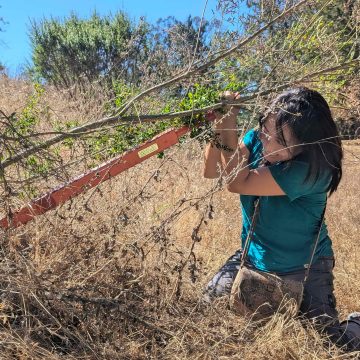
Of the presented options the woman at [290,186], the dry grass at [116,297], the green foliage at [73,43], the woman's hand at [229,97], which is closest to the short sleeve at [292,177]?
the woman at [290,186]

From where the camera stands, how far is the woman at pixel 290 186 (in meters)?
2.61

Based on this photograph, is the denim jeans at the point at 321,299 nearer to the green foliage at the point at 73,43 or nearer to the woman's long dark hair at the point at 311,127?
the woman's long dark hair at the point at 311,127

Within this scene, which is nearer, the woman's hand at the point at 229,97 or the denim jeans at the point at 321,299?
the denim jeans at the point at 321,299

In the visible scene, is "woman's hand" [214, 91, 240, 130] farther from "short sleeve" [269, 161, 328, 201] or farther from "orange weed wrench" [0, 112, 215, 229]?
"short sleeve" [269, 161, 328, 201]

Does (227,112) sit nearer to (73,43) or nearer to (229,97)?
(229,97)

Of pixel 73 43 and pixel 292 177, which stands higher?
pixel 73 43

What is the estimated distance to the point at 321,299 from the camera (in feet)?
9.14

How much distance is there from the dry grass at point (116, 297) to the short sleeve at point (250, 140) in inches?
13.3

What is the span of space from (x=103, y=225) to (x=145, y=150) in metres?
0.48

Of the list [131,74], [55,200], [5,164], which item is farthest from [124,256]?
[131,74]

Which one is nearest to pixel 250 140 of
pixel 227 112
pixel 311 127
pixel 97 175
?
pixel 227 112

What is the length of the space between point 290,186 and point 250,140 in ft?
1.48

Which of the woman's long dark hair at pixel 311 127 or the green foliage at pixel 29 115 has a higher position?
the green foliage at pixel 29 115

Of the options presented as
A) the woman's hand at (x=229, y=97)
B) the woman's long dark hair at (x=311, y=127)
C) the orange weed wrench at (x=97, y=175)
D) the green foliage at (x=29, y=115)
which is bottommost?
the woman's long dark hair at (x=311, y=127)
